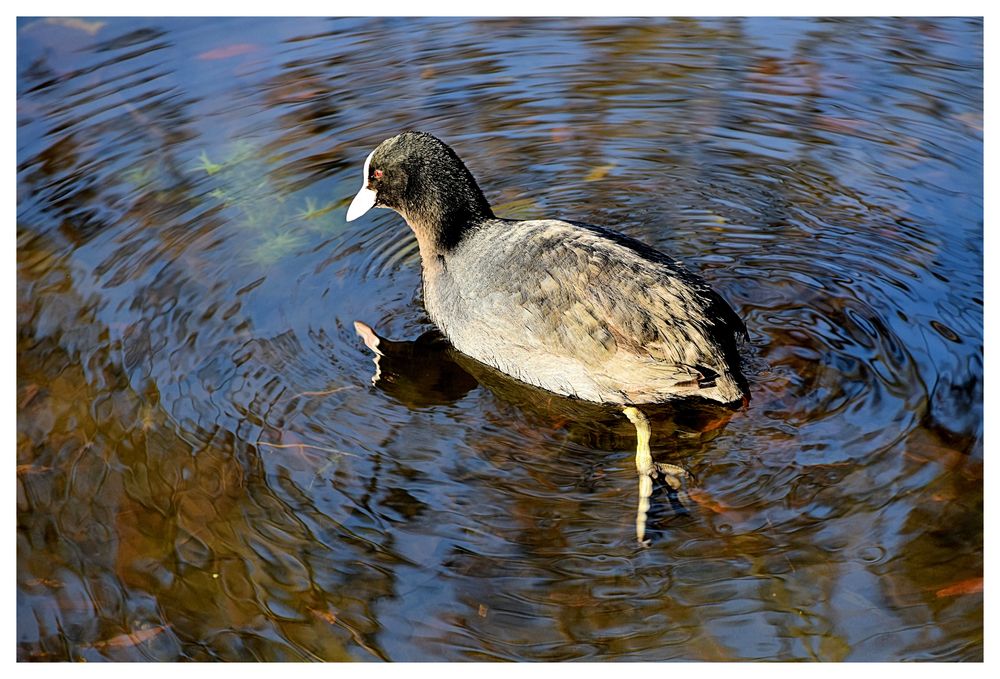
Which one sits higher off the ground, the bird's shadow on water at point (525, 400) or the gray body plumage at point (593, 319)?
the gray body plumage at point (593, 319)

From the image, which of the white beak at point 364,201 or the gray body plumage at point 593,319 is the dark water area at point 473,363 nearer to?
the gray body plumage at point 593,319

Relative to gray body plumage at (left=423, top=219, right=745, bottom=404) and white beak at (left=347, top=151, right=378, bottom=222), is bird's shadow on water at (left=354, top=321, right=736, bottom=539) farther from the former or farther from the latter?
white beak at (left=347, top=151, right=378, bottom=222)

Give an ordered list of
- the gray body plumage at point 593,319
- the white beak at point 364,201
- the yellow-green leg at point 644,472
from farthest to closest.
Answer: the white beak at point 364,201 < the gray body plumage at point 593,319 < the yellow-green leg at point 644,472

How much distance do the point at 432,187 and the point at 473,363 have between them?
82 cm

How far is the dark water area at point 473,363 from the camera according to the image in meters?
3.35

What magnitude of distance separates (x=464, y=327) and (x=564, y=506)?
1.05 metres

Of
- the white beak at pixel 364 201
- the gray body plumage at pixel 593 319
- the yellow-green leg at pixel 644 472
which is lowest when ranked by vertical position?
the yellow-green leg at pixel 644 472

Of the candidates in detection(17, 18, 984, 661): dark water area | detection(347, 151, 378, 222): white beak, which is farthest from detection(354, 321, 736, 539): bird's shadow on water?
detection(347, 151, 378, 222): white beak

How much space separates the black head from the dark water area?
44 cm

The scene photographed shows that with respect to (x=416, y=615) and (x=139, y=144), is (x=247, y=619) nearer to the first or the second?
(x=416, y=615)

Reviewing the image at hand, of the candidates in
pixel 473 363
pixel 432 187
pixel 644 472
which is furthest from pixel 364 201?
pixel 644 472

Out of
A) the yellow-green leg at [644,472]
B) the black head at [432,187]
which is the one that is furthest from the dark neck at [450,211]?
the yellow-green leg at [644,472]

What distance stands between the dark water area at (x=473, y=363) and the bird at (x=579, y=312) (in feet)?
0.52

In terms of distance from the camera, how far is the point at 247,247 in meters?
5.20
